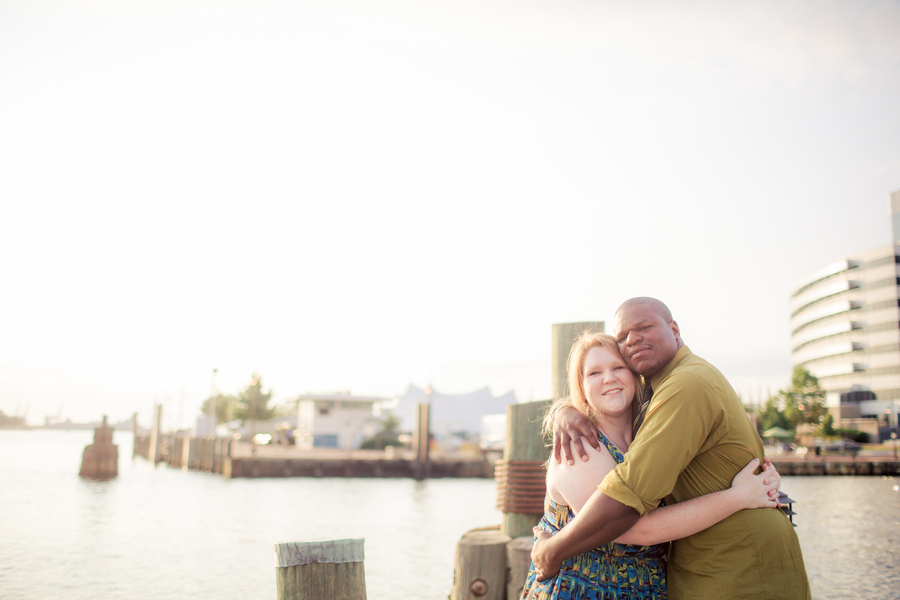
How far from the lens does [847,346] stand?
100m

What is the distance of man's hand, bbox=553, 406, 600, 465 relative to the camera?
113 inches

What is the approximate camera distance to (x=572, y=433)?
9.48 ft

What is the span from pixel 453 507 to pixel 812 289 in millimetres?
100805

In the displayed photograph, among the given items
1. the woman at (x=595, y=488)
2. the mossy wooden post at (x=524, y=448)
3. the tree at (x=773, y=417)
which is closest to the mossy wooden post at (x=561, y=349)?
the mossy wooden post at (x=524, y=448)

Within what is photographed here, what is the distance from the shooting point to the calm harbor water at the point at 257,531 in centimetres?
1602

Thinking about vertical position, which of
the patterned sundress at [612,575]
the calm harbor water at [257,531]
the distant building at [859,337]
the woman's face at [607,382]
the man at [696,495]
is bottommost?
the calm harbor water at [257,531]

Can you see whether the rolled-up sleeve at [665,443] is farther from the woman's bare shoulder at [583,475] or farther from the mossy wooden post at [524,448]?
the mossy wooden post at [524,448]

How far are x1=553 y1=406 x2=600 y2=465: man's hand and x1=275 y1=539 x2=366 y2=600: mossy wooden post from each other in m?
1.32

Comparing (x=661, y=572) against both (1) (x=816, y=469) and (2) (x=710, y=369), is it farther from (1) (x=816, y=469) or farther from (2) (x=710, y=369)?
(1) (x=816, y=469)

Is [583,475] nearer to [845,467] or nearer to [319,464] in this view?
[319,464]

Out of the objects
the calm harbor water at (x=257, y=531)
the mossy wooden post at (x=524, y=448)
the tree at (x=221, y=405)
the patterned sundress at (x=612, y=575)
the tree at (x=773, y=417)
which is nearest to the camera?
the patterned sundress at (x=612, y=575)

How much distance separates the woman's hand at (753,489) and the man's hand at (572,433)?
553 mm

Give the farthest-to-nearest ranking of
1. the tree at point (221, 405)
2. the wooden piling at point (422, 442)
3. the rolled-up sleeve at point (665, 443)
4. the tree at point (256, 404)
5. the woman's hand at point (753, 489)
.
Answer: the tree at point (221, 405)
the tree at point (256, 404)
the wooden piling at point (422, 442)
the woman's hand at point (753, 489)
the rolled-up sleeve at point (665, 443)

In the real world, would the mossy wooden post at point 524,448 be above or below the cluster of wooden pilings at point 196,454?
above
